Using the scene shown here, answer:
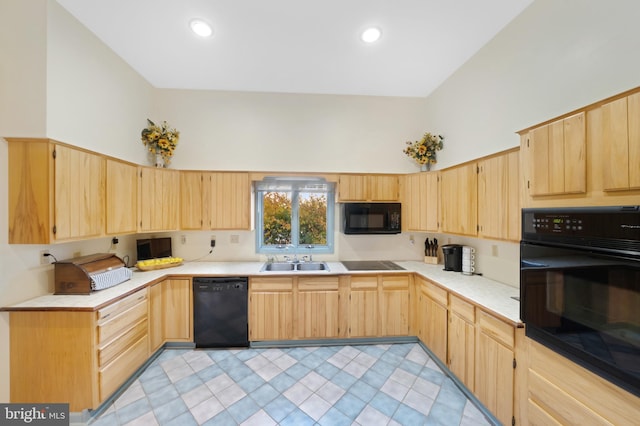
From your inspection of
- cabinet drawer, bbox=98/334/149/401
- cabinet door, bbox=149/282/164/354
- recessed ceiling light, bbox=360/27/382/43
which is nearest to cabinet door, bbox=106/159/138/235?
cabinet door, bbox=149/282/164/354

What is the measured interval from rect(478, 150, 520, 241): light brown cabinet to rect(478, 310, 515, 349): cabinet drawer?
66cm

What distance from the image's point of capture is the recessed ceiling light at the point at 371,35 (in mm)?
2115

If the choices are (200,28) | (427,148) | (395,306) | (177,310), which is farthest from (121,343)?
(427,148)

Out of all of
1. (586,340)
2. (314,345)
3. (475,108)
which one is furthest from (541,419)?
(475,108)

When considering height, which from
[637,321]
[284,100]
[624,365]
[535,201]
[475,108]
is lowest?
[624,365]

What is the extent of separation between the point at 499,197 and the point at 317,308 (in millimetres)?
2203

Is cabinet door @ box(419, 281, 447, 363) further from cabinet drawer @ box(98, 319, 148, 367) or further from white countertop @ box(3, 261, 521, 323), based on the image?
cabinet drawer @ box(98, 319, 148, 367)

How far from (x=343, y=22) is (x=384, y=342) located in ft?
11.4

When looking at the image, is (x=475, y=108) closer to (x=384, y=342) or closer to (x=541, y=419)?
(x=541, y=419)

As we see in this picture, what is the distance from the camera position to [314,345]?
8.96 ft

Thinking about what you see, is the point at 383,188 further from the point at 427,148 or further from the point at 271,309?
the point at 271,309

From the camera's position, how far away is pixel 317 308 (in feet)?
8.99

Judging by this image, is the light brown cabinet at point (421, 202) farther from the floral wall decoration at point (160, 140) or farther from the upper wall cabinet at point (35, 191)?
the upper wall cabinet at point (35, 191)

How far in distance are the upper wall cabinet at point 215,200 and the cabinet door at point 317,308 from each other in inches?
44.8
